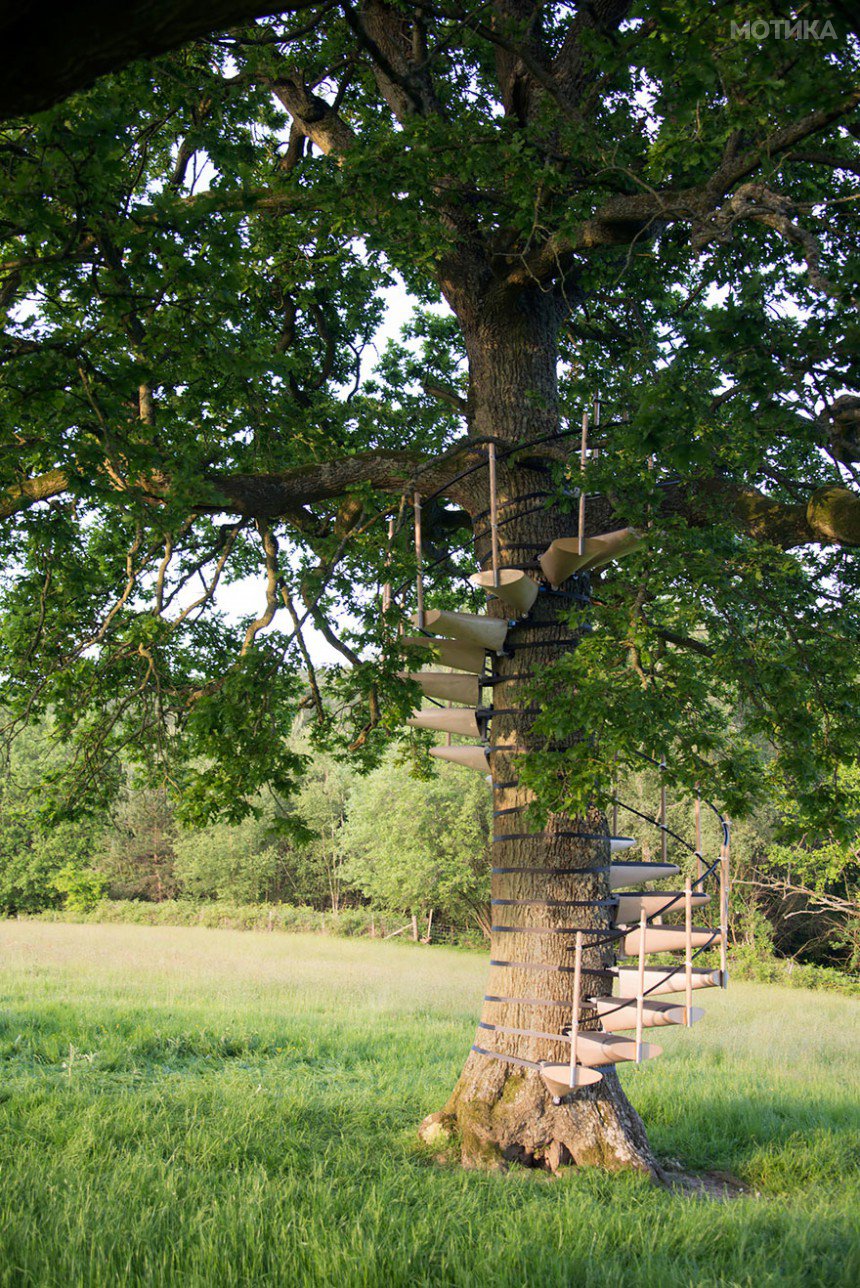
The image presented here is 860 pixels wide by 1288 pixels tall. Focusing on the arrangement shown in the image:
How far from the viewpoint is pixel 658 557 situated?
6.75m

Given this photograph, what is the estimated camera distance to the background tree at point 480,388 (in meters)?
5.01

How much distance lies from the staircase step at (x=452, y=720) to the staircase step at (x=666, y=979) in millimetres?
2187

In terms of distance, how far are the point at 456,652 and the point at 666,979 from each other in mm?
2623

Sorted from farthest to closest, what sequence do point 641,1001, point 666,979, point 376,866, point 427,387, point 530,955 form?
point 376,866 → point 427,387 → point 530,955 → point 666,979 → point 641,1001

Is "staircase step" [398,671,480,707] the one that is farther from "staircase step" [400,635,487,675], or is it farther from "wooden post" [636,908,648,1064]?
"wooden post" [636,908,648,1064]

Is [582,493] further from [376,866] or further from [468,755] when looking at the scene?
[376,866]

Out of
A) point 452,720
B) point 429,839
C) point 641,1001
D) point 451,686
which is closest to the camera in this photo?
point 641,1001

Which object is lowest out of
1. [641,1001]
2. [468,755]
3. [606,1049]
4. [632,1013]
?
[606,1049]

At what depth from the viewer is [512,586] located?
6.82 meters

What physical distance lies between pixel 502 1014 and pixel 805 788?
2.66m

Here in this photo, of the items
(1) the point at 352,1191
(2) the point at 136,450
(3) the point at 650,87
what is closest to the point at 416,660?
(2) the point at 136,450

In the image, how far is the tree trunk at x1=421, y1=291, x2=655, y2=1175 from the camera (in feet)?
22.5

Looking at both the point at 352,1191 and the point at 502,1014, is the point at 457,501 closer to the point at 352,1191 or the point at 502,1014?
the point at 502,1014

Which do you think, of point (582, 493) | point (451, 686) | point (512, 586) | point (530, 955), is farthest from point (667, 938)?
point (582, 493)
